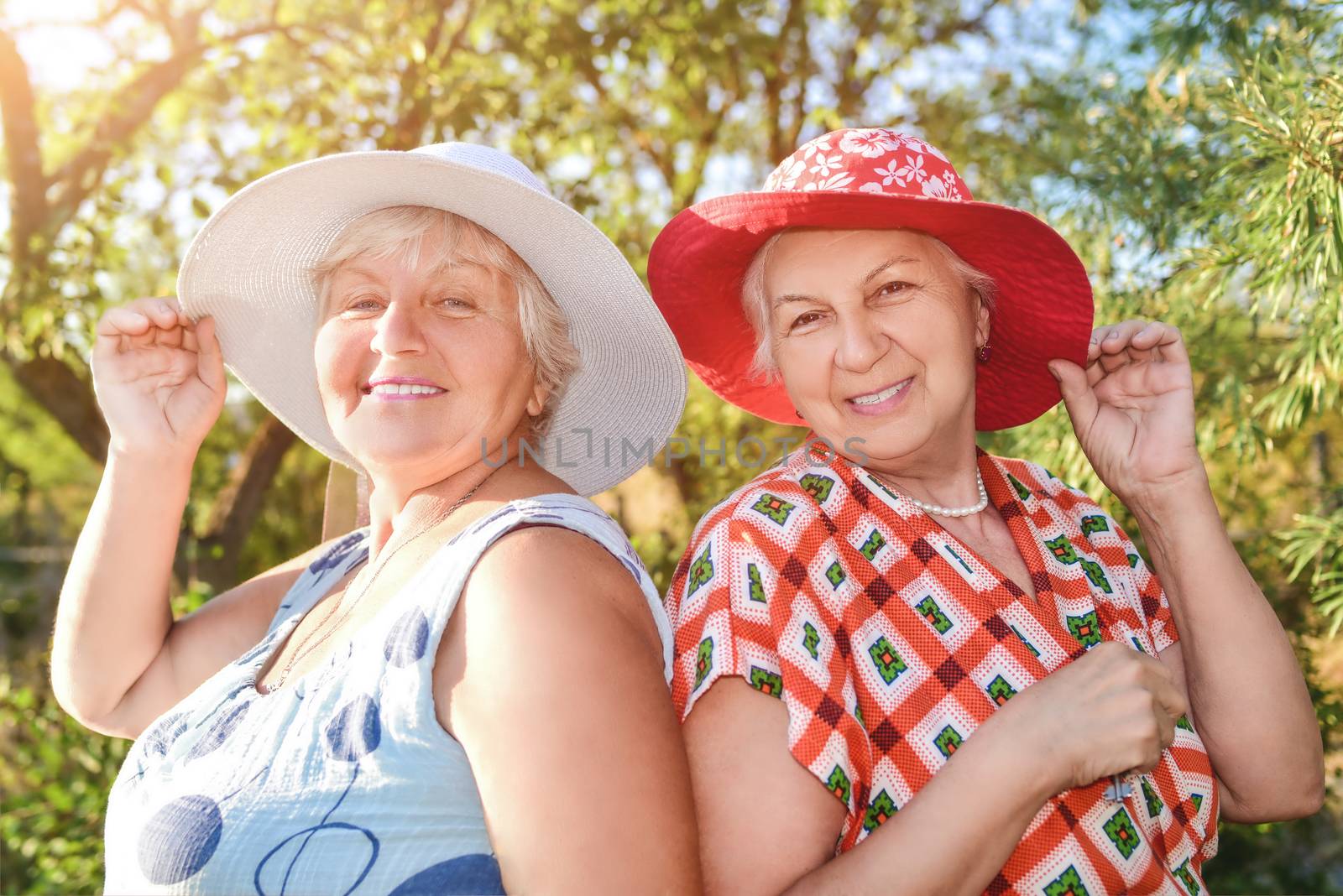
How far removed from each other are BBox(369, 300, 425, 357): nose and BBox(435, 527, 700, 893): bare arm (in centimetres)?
57

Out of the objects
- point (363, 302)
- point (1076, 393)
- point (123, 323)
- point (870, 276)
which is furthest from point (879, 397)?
point (123, 323)

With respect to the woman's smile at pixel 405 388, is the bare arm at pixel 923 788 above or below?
below

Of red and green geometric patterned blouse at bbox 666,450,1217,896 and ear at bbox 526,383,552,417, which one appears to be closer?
red and green geometric patterned blouse at bbox 666,450,1217,896

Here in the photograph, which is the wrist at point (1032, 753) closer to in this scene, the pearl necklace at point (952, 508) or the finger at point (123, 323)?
the pearl necklace at point (952, 508)

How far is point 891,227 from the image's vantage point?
208cm

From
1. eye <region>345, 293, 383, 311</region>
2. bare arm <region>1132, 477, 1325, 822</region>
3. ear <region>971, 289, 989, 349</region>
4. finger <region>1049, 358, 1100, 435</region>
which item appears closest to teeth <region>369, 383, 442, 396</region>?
eye <region>345, 293, 383, 311</region>

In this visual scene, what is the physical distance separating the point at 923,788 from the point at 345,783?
0.89 metres

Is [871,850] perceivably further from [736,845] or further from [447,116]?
[447,116]

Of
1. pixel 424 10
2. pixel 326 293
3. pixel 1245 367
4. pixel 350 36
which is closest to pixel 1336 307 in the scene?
pixel 1245 367

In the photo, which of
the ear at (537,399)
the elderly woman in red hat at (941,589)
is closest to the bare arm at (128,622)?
the ear at (537,399)

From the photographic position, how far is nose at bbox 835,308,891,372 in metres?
2.01

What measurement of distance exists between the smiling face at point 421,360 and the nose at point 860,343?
0.65m

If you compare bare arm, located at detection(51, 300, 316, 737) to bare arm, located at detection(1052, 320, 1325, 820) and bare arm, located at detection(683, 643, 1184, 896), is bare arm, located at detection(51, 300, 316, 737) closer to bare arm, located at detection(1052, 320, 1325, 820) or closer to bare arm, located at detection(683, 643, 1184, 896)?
bare arm, located at detection(683, 643, 1184, 896)

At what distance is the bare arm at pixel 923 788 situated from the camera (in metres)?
1.55
